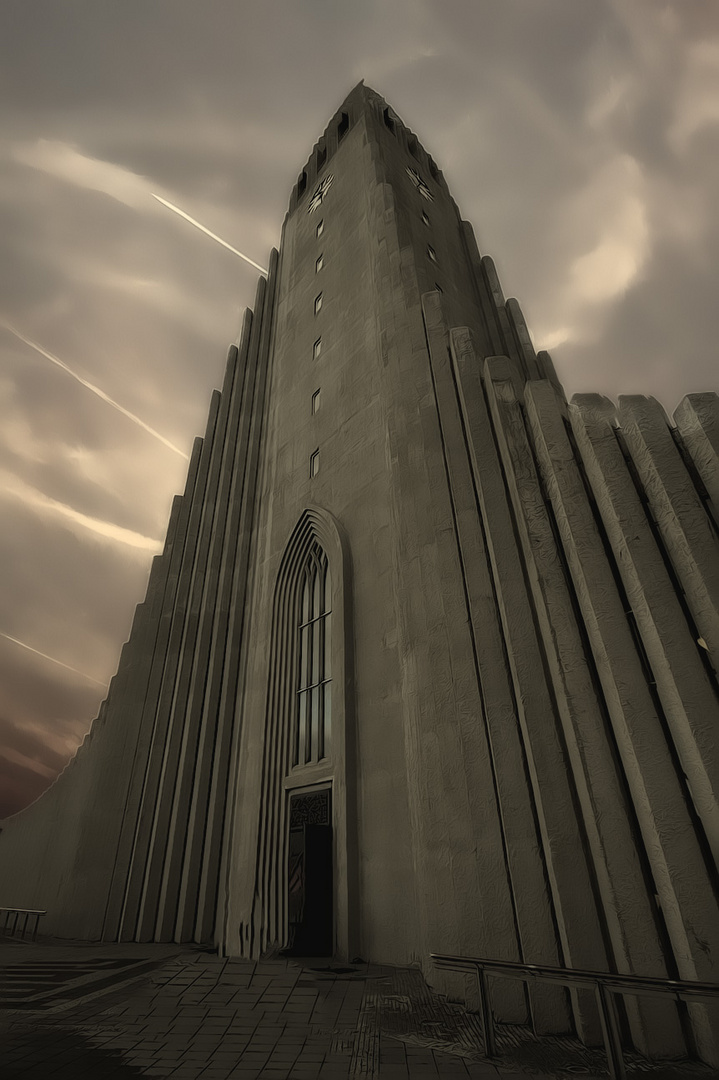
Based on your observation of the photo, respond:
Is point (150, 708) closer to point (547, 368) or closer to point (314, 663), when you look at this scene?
point (314, 663)

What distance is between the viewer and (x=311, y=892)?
367 inches

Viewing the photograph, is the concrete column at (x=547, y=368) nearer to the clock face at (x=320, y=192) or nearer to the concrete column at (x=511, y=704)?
the concrete column at (x=511, y=704)

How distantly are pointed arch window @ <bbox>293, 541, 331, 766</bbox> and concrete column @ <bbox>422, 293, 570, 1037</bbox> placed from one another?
469 centimetres

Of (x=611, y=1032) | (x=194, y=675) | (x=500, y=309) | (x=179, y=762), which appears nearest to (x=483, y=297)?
(x=500, y=309)

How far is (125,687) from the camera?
60.8 ft

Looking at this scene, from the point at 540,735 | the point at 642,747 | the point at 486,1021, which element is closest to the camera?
the point at 486,1021

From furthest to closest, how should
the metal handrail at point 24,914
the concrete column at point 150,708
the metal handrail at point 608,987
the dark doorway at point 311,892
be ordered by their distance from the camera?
the metal handrail at point 24,914
the concrete column at point 150,708
the dark doorway at point 311,892
the metal handrail at point 608,987

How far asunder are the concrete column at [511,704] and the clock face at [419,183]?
16.6 meters

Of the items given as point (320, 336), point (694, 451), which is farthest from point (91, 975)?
point (320, 336)

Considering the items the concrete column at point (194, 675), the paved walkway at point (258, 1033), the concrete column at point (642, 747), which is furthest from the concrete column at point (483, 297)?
the paved walkway at point (258, 1033)

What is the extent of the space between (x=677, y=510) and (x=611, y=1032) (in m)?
5.37

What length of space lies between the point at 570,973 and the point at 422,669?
4.92 metres

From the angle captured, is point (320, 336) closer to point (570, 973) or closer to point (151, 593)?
point (151, 593)

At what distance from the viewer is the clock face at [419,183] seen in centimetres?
2323
